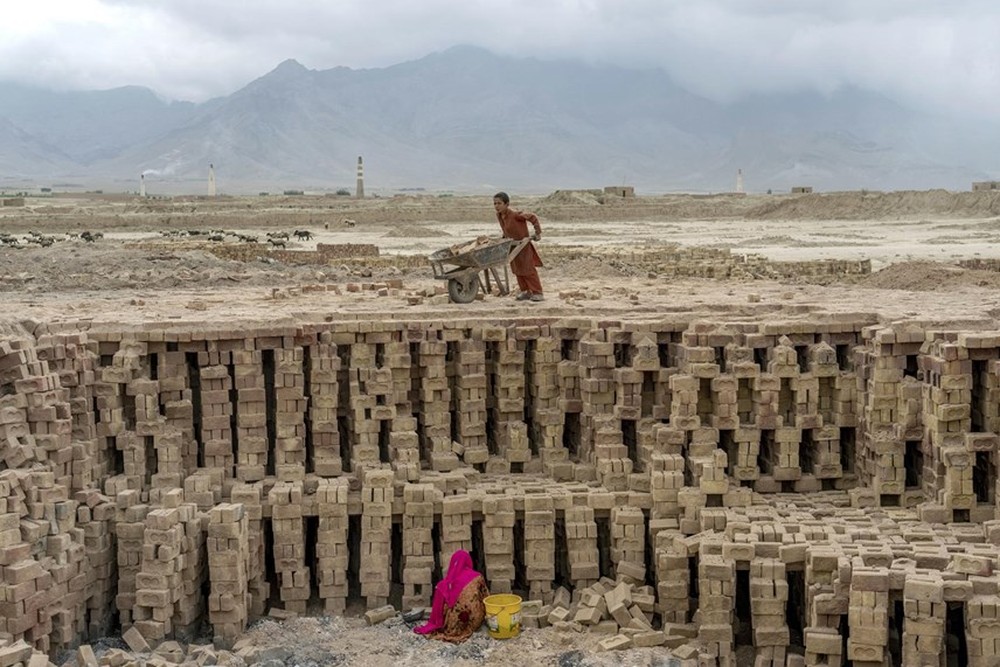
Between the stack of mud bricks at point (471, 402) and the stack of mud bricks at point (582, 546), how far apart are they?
4.47ft

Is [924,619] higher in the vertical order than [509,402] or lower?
lower

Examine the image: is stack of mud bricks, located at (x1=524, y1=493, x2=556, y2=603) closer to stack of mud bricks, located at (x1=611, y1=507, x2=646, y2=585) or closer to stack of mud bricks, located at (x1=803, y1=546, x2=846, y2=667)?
stack of mud bricks, located at (x1=611, y1=507, x2=646, y2=585)

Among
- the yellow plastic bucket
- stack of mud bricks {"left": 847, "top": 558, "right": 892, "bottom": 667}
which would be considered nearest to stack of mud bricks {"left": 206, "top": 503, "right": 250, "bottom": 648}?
the yellow plastic bucket

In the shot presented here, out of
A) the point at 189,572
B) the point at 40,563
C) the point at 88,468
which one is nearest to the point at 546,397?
the point at 189,572

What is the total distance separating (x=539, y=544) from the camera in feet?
36.2

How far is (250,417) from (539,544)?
119 inches

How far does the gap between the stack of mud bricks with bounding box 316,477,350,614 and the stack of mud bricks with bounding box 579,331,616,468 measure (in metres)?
2.53

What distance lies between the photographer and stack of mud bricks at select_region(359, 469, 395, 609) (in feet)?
36.2

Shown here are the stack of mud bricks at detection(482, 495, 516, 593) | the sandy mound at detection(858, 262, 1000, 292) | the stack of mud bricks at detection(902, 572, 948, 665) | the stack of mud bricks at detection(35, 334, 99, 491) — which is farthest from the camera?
the sandy mound at detection(858, 262, 1000, 292)

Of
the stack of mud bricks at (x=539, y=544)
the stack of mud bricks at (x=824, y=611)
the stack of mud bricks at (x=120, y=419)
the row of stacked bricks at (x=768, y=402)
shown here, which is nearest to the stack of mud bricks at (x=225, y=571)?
the stack of mud bricks at (x=120, y=419)

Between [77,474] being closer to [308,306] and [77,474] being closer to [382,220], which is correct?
[308,306]

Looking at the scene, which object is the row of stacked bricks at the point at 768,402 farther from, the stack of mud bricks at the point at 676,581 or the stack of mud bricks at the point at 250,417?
the stack of mud bricks at the point at 250,417

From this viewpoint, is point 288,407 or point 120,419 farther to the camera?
point 288,407

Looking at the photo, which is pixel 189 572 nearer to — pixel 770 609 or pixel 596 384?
pixel 596 384
